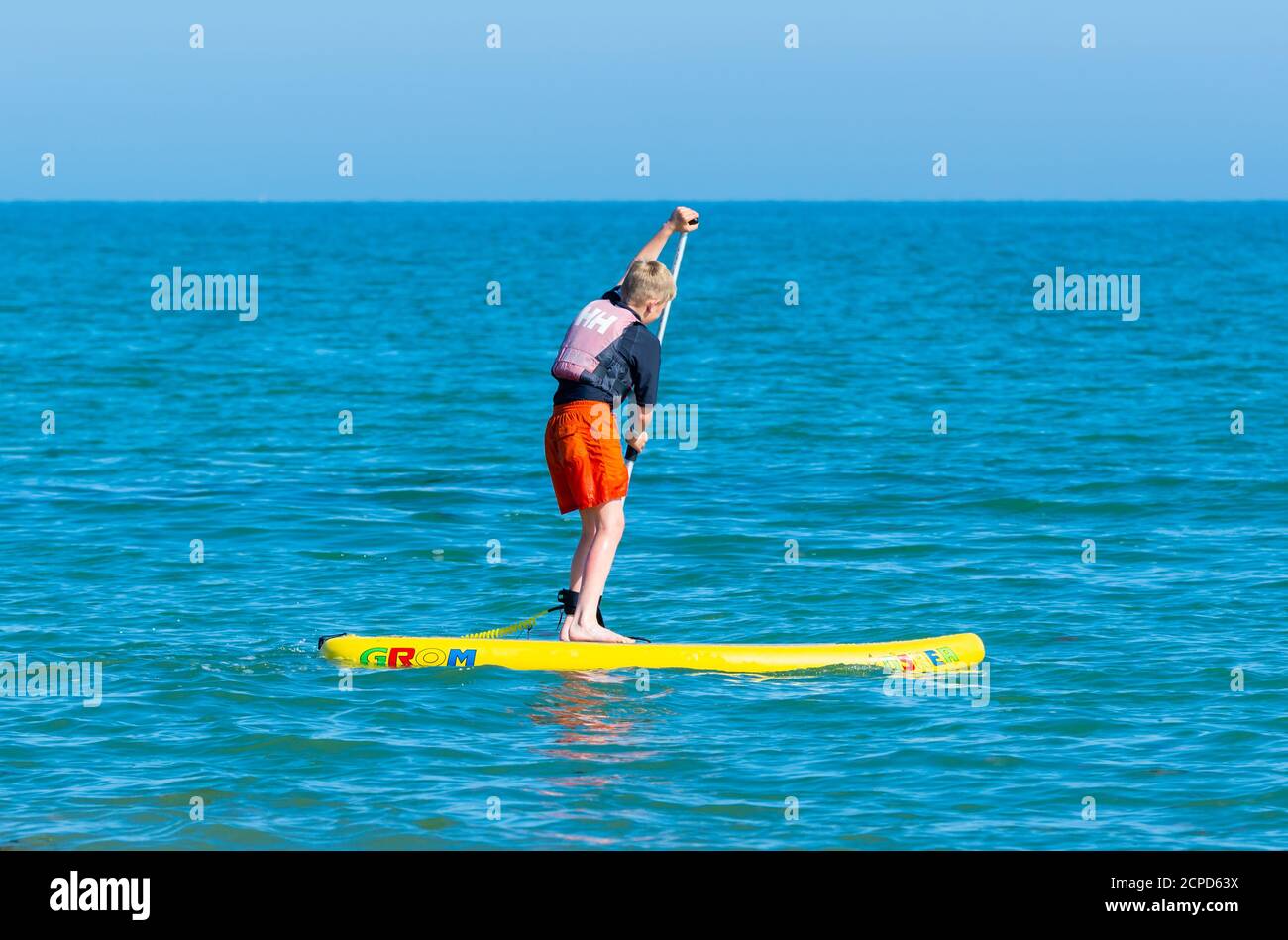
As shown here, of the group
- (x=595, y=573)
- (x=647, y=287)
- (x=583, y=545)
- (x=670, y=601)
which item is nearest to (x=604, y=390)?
(x=647, y=287)

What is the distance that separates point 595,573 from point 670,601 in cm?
226

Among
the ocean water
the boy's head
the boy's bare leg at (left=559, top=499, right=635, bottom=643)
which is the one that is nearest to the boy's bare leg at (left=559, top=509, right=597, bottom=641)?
the boy's bare leg at (left=559, top=499, right=635, bottom=643)

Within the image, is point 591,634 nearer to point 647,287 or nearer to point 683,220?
point 647,287

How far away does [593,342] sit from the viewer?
1032 centimetres

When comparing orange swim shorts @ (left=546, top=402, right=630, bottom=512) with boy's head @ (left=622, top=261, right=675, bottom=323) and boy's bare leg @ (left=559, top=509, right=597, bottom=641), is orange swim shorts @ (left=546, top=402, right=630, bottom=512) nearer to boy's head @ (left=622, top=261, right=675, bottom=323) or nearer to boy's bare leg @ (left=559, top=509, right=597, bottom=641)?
boy's bare leg @ (left=559, top=509, right=597, bottom=641)

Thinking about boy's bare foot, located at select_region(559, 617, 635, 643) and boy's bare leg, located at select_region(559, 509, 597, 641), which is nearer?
boy's bare leg, located at select_region(559, 509, 597, 641)

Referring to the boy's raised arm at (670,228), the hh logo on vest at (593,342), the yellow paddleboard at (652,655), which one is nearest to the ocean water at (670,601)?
the yellow paddleboard at (652,655)

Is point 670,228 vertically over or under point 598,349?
over

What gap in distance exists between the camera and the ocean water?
Answer: 8312 millimetres

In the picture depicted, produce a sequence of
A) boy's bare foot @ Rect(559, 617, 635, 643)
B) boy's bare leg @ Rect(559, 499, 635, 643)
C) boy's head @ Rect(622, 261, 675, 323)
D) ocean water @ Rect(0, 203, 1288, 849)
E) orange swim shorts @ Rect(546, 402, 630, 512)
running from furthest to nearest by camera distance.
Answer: boy's bare foot @ Rect(559, 617, 635, 643), boy's bare leg @ Rect(559, 499, 635, 643), orange swim shorts @ Rect(546, 402, 630, 512), boy's head @ Rect(622, 261, 675, 323), ocean water @ Rect(0, 203, 1288, 849)

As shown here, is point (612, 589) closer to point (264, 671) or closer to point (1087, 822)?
point (264, 671)

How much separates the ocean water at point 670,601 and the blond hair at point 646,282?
236 centimetres
